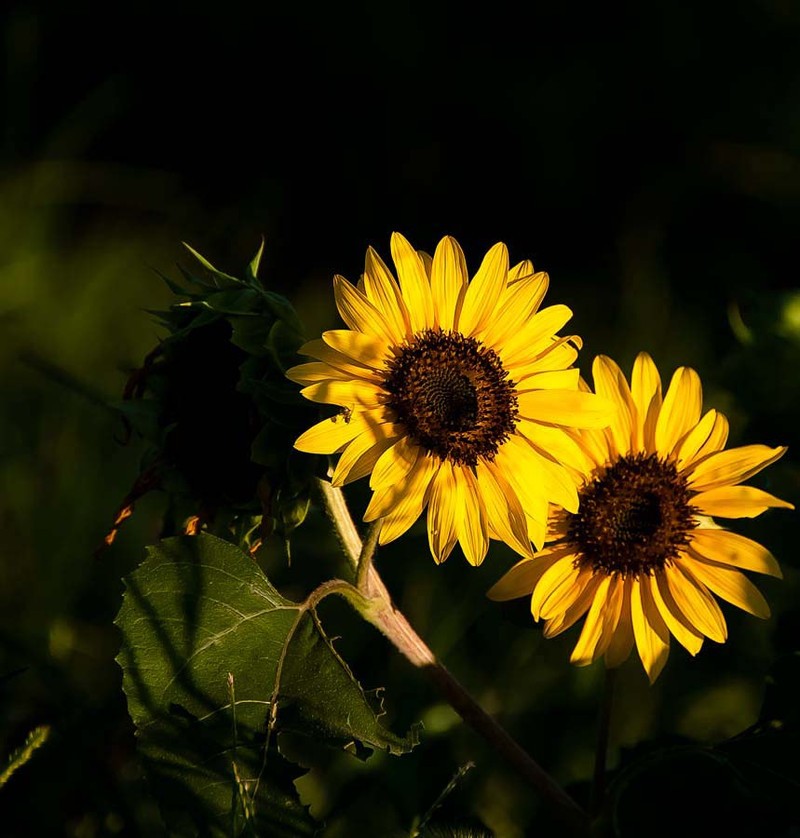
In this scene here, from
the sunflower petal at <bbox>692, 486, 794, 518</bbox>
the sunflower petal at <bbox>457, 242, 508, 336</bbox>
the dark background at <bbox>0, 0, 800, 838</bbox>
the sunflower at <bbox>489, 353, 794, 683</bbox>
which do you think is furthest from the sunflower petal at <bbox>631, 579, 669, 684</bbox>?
the dark background at <bbox>0, 0, 800, 838</bbox>

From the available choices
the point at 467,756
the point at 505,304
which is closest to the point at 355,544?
the point at 505,304

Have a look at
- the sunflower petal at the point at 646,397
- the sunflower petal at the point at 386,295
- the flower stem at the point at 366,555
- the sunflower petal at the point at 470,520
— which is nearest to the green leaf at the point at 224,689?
the flower stem at the point at 366,555

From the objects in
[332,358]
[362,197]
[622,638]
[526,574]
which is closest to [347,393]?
[332,358]

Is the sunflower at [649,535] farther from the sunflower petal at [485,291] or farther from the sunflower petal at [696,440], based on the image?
the sunflower petal at [485,291]

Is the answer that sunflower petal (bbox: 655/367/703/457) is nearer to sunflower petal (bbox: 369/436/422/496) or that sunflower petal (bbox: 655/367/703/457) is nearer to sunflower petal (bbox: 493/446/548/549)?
sunflower petal (bbox: 493/446/548/549)

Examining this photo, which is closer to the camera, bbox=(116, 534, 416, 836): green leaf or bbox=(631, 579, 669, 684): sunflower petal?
bbox=(116, 534, 416, 836): green leaf

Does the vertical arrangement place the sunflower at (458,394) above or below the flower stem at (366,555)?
above
